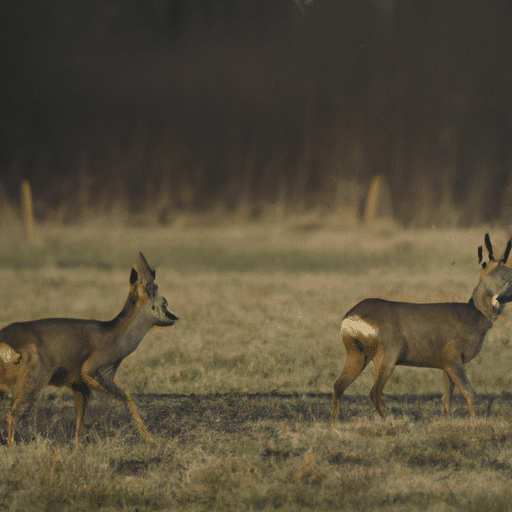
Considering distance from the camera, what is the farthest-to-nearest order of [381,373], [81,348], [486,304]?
[486,304] → [381,373] → [81,348]

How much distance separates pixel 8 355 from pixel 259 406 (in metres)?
3.61

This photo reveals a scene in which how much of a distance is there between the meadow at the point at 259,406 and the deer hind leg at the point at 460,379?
34cm

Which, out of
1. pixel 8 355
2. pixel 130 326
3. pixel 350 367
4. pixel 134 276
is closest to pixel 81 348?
pixel 130 326

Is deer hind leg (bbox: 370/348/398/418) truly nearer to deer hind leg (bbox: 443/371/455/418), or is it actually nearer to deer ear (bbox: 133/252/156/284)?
deer hind leg (bbox: 443/371/455/418)

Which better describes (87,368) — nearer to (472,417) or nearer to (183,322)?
(472,417)

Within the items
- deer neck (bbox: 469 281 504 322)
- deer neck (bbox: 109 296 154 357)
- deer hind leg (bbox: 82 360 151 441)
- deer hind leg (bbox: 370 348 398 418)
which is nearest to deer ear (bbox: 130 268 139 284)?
deer neck (bbox: 109 296 154 357)

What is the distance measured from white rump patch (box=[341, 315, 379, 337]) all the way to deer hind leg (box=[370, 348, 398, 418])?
0.72 ft

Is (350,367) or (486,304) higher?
(486,304)

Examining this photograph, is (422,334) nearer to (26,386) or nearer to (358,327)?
(358,327)

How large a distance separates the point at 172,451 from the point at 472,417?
10.6 ft

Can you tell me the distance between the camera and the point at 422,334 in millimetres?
9219

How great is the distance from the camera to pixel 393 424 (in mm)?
8703

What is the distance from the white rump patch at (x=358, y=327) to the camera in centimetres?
890

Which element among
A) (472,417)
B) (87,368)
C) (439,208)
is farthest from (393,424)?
(439,208)
